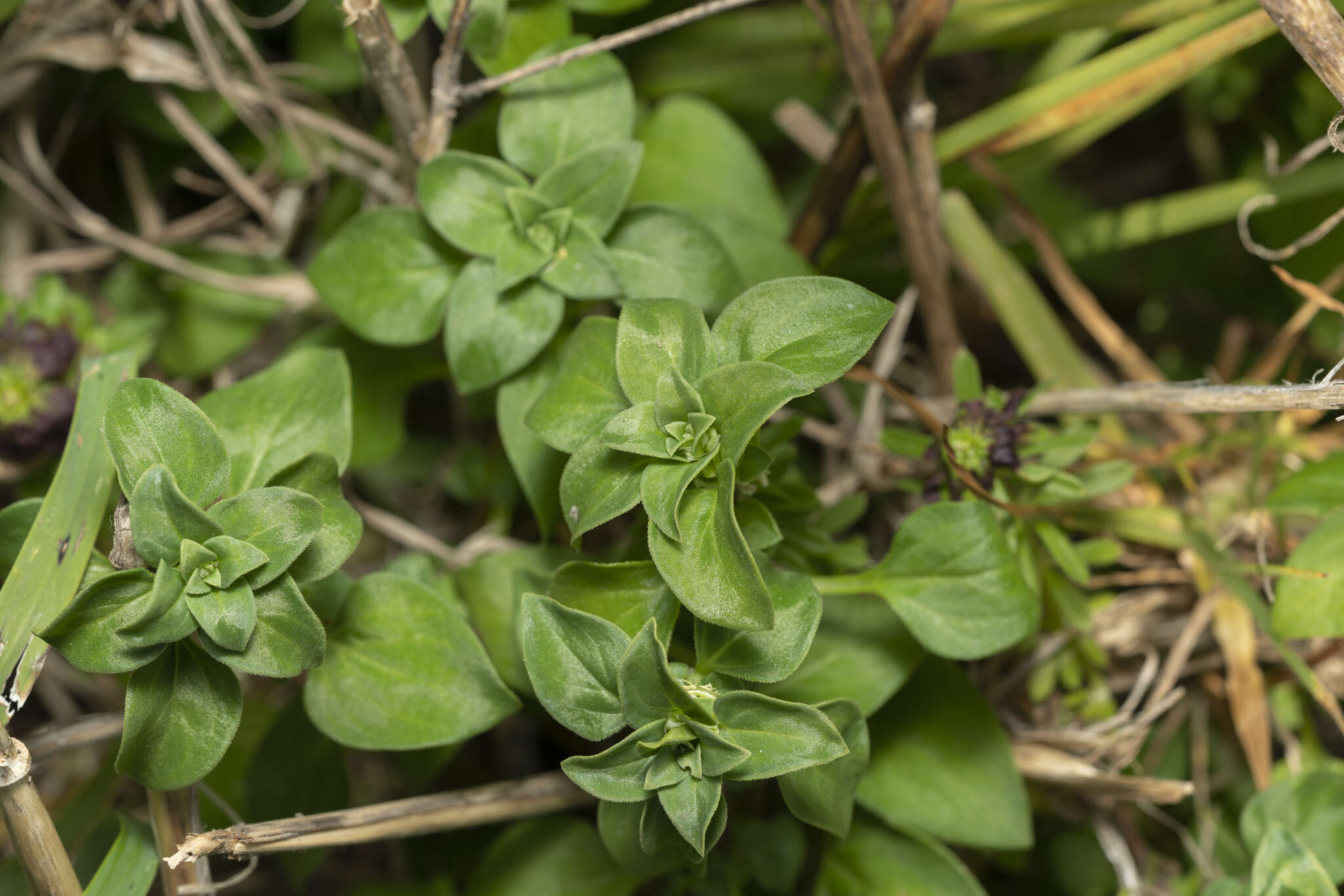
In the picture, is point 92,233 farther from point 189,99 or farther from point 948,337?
point 948,337

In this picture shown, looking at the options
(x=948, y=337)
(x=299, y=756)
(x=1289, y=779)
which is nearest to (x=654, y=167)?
(x=948, y=337)

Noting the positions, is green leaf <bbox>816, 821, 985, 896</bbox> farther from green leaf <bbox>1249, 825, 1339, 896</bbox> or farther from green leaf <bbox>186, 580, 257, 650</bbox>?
green leaf <bbox>186, 580, 257, 650</bbox>

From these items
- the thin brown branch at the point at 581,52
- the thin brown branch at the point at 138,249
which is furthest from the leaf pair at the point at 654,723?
the thin brown branch at the point at 138,249

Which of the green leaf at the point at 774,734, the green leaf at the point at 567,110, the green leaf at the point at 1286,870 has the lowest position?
the green leaf at the point at 1286,870

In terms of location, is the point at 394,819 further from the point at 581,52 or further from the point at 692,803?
the point at 581,52

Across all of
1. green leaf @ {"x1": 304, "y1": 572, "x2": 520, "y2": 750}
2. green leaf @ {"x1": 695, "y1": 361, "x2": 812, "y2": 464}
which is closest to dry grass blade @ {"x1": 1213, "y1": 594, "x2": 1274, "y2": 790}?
green leaf @ {"x1": 695, "y1": 361, "x2": 812, "y2": 464}

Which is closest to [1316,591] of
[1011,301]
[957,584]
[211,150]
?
[957,584]

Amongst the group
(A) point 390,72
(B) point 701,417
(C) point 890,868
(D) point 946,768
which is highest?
(A) point 390,72

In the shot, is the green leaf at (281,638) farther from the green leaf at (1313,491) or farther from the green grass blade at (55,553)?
the green leaf at (1313,491)
